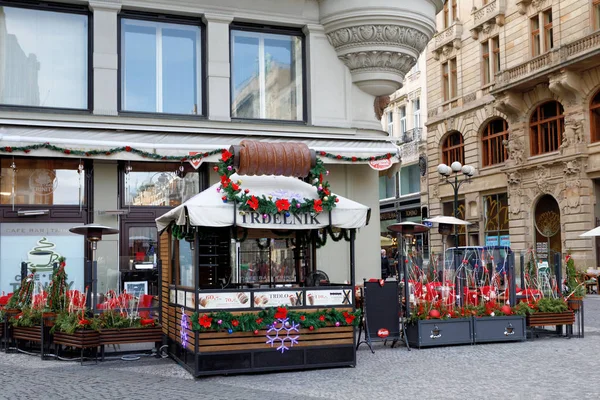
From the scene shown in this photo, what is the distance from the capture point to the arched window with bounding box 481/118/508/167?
38094 millimetres

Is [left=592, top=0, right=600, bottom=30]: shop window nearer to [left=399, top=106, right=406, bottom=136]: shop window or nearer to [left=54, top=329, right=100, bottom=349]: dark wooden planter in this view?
[left=399, top=106, right=406, bottom=136]: shop window

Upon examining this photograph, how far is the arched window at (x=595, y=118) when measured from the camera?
3133cm

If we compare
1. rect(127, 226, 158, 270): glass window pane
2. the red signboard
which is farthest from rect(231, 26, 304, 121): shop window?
rect(127, 226, 158, 270): glass window pane

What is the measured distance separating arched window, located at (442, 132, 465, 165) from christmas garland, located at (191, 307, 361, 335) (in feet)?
106

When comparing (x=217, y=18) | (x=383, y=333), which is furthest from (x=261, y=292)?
(x=217, y=18)

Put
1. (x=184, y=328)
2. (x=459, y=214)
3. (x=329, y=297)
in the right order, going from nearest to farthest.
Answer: (x=184, y=328) < (x=329, y=297) < (x=459, y=214)

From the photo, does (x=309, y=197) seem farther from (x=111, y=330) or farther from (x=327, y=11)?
(x=327, y=11)

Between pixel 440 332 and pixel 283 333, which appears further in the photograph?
pixel 440 332

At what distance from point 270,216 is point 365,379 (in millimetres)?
2526

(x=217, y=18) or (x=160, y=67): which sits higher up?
(x=217, y=18)

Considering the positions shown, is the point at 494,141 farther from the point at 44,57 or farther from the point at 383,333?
the point at 383,333

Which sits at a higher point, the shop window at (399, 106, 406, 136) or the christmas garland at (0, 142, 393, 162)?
the shop window at (399, 106, 406, 136)

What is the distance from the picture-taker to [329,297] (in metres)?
10.7

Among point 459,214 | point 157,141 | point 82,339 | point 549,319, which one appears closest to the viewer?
point 82,339
